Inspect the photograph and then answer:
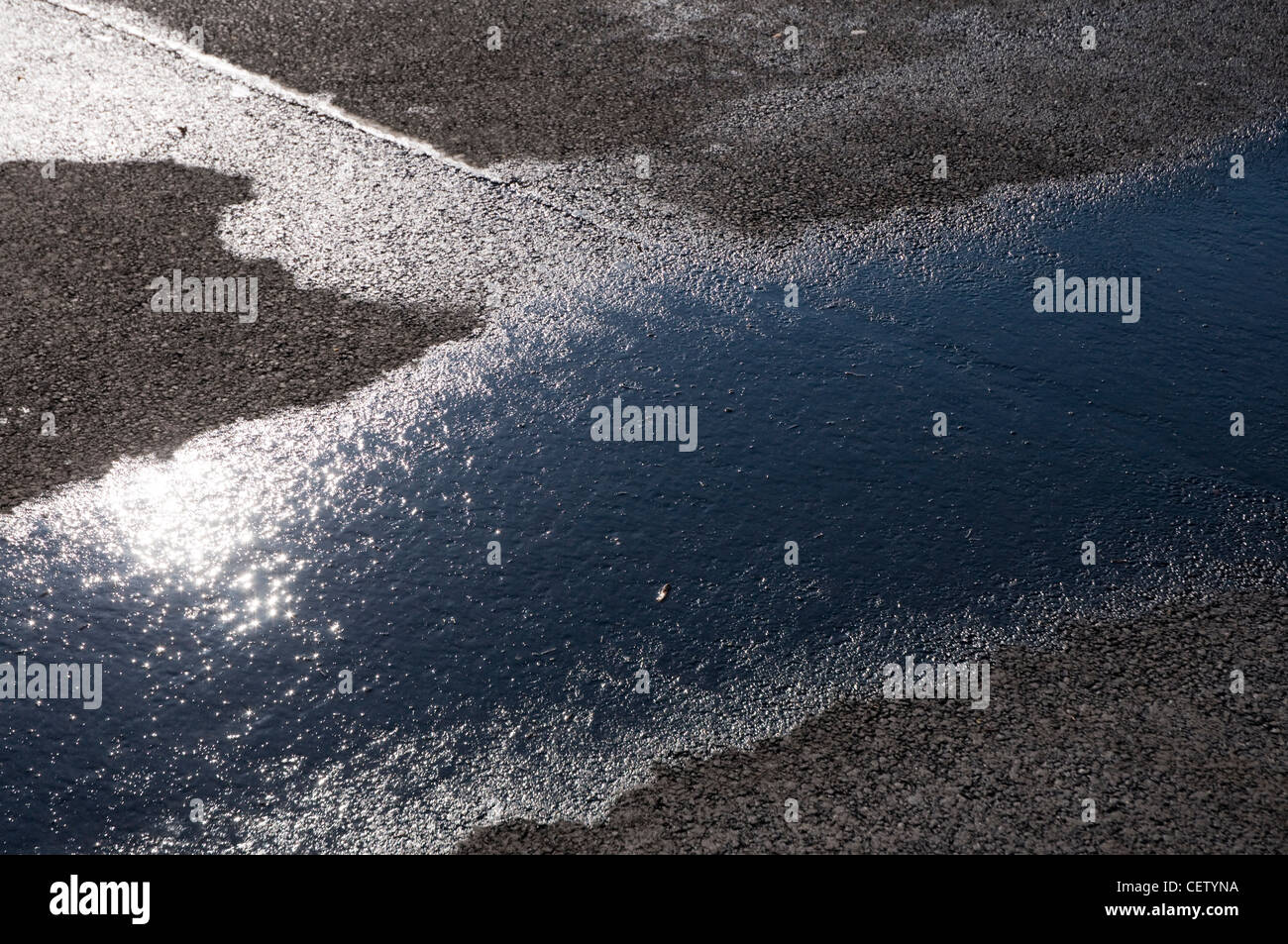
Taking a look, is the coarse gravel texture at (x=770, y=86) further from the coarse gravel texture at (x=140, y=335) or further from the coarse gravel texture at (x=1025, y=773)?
the coarse gravel texture at (x=1025, y=773)

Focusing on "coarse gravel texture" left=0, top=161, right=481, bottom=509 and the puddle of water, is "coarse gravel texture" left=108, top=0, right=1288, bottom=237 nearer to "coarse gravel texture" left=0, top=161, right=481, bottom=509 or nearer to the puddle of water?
the puddle of water

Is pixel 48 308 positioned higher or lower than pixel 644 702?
higher

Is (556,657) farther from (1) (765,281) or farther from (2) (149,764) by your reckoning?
(1) (765,281)

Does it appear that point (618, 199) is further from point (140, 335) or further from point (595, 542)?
point (595, 542)

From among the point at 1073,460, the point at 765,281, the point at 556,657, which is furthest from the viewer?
the point at 765,281

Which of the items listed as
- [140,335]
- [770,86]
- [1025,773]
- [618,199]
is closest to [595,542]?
[1025,773]

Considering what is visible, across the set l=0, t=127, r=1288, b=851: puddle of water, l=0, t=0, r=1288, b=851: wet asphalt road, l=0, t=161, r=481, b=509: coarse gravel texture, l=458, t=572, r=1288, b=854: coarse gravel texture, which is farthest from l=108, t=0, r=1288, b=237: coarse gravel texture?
l=458, t=572, r=1288, b=854: coarse gravel texture

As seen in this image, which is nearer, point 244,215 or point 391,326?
point 391,326

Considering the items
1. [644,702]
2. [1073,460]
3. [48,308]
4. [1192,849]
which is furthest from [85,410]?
[1192,849]
